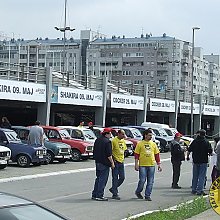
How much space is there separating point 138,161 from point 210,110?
2128 inches

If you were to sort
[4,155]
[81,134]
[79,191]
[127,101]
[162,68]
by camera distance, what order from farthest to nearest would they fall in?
1. [162,68]
2. [127,101]
3. [81,134]
4. [4,155]
5. [79,191]

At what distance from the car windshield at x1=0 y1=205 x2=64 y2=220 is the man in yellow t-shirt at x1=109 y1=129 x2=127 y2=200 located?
947 cm

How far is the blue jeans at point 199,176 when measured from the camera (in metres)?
15.4

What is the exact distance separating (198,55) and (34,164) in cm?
13427

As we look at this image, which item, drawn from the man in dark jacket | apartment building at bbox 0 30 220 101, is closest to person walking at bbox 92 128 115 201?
the man in dark jacket

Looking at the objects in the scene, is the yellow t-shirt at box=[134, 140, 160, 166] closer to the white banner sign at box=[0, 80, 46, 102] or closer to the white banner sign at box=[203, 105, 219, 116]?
the white banner sign at box=[0, 80, 46, 102]

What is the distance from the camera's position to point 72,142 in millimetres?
28047

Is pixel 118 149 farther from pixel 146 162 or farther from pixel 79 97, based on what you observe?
pixel 79 97

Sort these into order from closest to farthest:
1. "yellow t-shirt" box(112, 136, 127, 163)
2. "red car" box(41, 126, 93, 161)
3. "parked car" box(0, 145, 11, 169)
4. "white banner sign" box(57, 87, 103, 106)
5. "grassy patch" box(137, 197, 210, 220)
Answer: "grassy patch" box(137, 197, 210, 220) → "yellow t-shirt" box(112, 136, 127, 163) → "parked car" box(0, 145, 11, 169) → "red car" box(41, 126, 93, 161) → "white banner sign" box(57, 87, 103, 106)

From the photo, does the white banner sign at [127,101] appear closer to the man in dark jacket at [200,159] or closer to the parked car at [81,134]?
the parked car at [81,134]

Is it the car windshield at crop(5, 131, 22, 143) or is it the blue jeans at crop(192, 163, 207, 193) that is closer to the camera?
the blue jeans at crop(192, 163, 207, 193)

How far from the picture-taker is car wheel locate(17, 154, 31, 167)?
2313cm

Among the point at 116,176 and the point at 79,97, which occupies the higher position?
the point at 79,97

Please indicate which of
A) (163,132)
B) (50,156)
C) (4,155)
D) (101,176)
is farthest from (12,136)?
(163,132)
